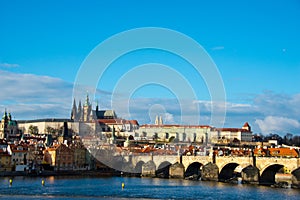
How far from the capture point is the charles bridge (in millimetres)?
56875

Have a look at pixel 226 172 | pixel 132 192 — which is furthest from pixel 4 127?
pixel 132 192

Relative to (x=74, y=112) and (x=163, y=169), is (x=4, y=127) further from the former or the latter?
(x=163, y=169)

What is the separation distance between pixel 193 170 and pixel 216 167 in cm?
915

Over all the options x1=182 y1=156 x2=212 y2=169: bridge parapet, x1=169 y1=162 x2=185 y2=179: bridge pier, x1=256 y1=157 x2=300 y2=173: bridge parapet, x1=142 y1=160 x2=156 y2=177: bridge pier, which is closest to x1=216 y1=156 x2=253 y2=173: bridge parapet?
x1=256 y1=157 x2=300 y2=173: bridge parapet

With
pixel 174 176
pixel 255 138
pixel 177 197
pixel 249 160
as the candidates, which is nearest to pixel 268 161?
pixel 249 160

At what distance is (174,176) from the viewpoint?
225ft

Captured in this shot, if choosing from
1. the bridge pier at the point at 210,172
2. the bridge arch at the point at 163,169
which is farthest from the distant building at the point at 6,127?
the bridge pier at the point at 210,172

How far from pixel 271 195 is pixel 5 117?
307 feet

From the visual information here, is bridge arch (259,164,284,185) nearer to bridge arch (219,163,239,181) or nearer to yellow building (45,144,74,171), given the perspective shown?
bridge arch (219,163,239,181)

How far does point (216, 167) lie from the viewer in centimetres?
6319

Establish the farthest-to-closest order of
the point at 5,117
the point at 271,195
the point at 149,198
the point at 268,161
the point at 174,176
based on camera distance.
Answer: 1. the point at 5,117
2. the point at 174,176
3. the point at 268,161
4. the point at 271,195
5. the point at 149,198

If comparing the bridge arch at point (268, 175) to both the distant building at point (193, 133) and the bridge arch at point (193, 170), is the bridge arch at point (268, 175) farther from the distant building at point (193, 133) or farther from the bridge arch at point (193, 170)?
the distant building at point (193, 133)

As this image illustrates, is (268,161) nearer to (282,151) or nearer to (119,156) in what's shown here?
(282,151)

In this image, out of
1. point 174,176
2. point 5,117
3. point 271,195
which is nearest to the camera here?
point 271,195
